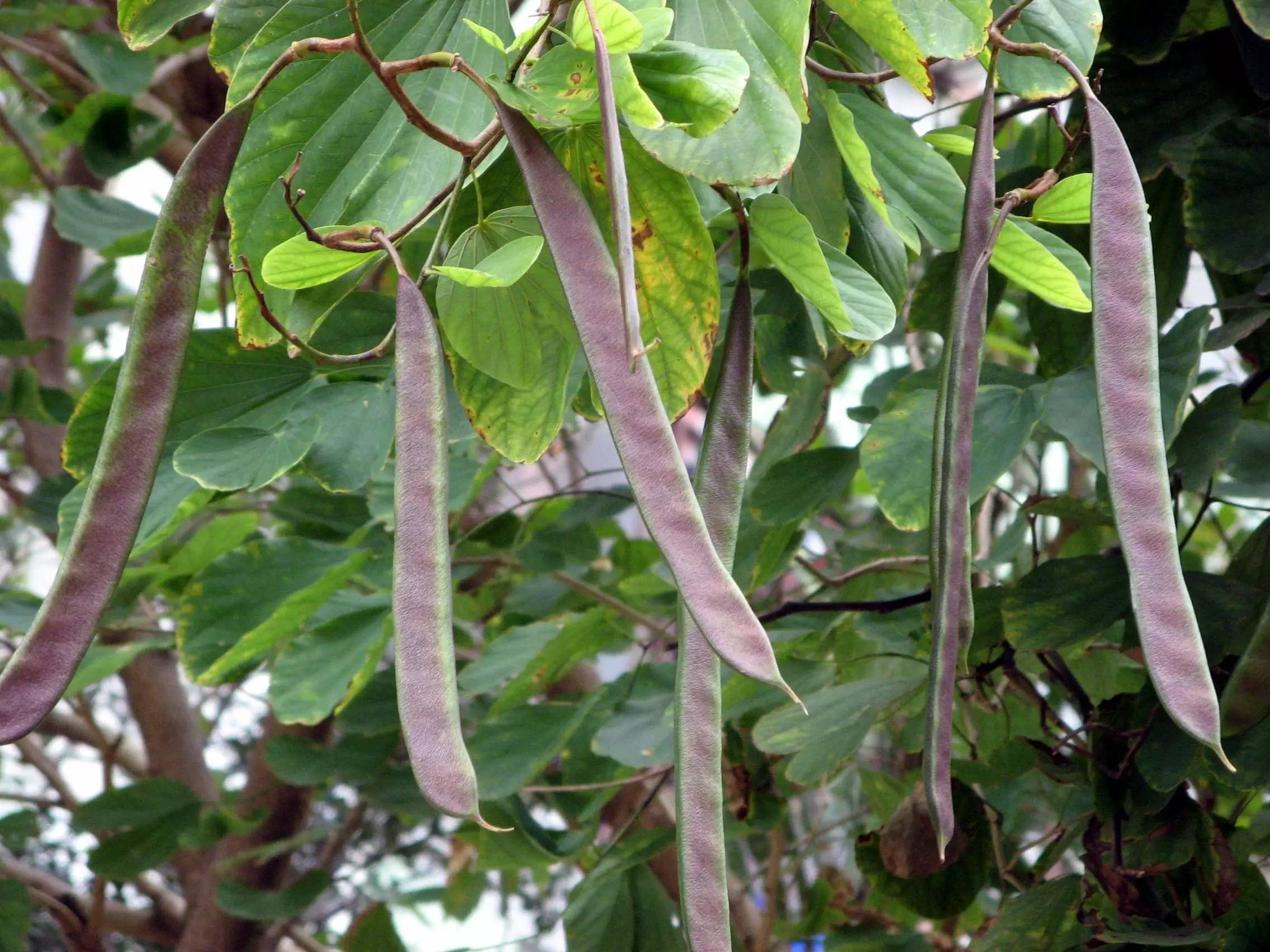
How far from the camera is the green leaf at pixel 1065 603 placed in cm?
77

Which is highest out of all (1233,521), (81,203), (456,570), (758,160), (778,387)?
(758,160)

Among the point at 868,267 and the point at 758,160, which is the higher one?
the point at 758,160

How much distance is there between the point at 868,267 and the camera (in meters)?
0.67

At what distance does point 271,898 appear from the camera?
1.43 metres

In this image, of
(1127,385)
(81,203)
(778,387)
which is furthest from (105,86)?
(1127,385)

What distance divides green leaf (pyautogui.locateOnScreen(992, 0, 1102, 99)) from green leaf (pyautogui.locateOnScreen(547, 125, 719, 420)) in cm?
19

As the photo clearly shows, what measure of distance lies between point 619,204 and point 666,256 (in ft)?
0.52

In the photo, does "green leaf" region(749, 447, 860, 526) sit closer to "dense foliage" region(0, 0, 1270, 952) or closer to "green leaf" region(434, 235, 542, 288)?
"dense foliage" region(0, 0, 1270, 952)

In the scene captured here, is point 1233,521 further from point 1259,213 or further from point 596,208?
point 596,208

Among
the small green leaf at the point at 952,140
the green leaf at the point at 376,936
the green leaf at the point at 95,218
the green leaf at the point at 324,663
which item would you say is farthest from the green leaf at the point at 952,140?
the green leaf at the point at 376,936

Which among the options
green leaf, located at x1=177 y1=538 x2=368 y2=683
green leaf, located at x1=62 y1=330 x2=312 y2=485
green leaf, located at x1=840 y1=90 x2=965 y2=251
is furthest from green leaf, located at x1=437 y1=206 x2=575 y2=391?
green leaf, located at x1=177 y1=538 x2=368 y2=683

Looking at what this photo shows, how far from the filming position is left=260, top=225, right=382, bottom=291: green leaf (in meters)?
0.47

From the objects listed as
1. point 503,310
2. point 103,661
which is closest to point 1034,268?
point 503,310

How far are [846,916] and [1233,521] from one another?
3.13 ft
